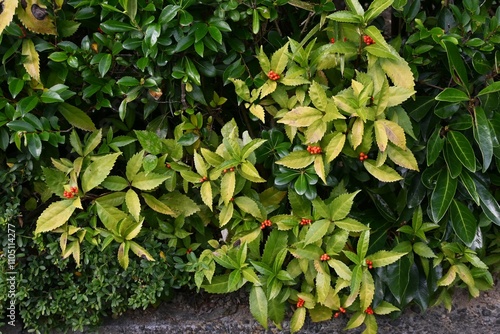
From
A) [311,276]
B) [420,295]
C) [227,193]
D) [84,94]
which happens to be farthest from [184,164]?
[420,295]

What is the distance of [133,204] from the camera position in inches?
98.7

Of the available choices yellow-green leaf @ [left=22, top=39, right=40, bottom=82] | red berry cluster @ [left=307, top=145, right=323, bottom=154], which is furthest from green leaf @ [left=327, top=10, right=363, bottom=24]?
yellow-green leaf @ [left=22, top=39, right=40, bottom=82]

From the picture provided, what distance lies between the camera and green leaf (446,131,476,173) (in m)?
2.38

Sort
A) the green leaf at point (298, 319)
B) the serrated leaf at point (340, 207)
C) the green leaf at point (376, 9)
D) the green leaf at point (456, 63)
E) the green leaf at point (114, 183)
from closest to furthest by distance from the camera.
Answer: the green leaf at point (376, 9), the green leaf at point (456, 63), the serrated leaf at point (340, 207), the green leaf at point (114, 183), the green leaf at point (298, 319)

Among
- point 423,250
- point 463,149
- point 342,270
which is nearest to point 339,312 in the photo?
point 342,270

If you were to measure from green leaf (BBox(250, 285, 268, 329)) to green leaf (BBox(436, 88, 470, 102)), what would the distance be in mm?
1134

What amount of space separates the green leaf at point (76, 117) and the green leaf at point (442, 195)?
1.55 meters

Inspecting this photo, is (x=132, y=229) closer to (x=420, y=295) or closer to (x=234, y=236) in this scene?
(x=234, y=236)

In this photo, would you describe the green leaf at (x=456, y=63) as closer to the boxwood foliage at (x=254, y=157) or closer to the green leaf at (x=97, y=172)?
the boxwood foliage at (x=254, y=157)

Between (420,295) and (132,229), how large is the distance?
1.34 metres

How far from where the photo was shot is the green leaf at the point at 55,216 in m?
2.50

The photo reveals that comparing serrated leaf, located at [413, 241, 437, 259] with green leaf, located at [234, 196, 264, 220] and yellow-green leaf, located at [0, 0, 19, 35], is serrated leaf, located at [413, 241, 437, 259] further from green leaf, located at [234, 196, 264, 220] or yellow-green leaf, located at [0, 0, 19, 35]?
yellow-green leaf, located at [0, 0, 19, 35]

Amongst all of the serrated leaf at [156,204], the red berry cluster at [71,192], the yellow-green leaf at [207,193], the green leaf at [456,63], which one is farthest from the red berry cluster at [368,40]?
the red berry cluster at [71,192]

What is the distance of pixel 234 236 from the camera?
106 inches
